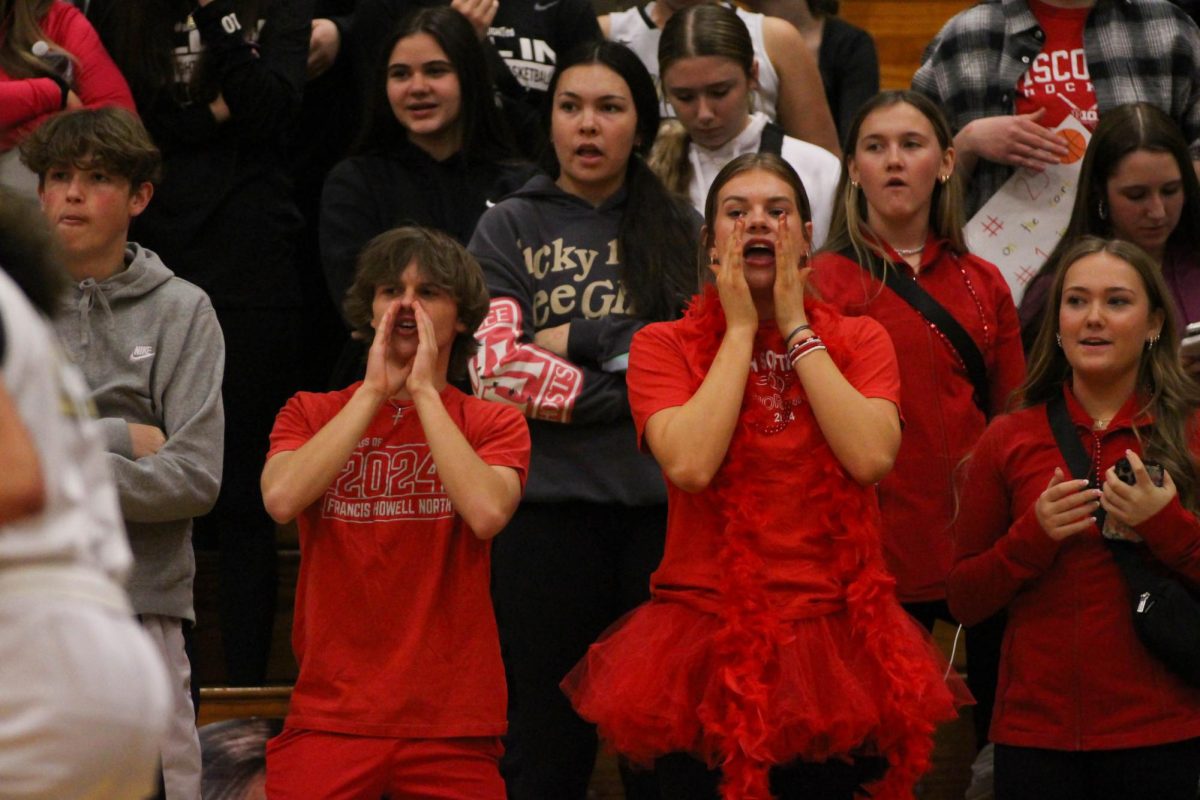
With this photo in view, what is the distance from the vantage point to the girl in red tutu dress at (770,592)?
3.01 metres

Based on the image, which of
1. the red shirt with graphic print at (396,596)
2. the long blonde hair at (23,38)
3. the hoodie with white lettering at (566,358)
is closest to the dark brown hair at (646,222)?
the hoodie with white lettering at (566,358)

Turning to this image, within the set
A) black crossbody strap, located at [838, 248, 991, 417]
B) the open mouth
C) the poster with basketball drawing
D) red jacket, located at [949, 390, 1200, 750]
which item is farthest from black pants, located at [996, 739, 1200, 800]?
the poster with basketball drawing

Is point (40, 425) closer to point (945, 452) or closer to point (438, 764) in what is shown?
point (438, 764)

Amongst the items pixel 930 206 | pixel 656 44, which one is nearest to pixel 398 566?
pixel 930 206

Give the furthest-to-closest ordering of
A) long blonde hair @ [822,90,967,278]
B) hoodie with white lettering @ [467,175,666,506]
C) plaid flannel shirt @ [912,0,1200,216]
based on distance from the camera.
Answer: plaid flannel shirt @ [912,0,1200,216] → long blonde hair @ [822,90,967,278] → hoodie with white lettering @ [467,175,666,506]

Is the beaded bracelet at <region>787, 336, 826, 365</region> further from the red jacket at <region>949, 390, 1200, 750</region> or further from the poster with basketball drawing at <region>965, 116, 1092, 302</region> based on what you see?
the poster with basketball drawing at <region>965, 116, 1092, 302</region>

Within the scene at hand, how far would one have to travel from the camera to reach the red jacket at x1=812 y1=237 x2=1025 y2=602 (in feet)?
12.1

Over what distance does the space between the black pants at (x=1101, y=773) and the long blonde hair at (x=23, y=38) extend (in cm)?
263

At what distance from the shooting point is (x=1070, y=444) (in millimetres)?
3518

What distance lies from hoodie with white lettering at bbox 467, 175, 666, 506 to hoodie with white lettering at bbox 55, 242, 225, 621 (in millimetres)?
564

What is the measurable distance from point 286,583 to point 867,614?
2.05 metres

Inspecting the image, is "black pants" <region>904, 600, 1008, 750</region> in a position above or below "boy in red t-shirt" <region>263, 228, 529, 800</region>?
below

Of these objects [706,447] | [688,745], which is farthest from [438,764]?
[706,447]

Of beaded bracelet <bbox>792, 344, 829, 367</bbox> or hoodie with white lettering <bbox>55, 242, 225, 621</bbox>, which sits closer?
beaded bracelet <bbox>792, 344, 829, 367</bbox>
